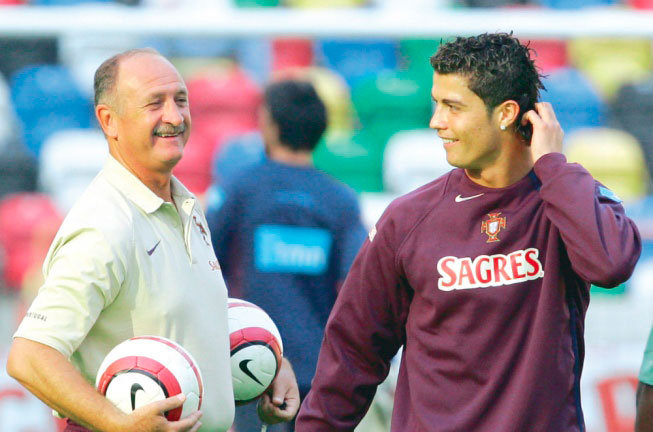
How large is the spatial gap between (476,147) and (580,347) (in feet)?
2.32

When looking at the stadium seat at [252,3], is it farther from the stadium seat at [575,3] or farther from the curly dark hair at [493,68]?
the curly dark hair at [493,68]

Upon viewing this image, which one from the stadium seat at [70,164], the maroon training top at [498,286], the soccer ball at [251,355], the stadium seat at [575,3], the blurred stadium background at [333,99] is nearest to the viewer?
the maroon training top at [498,286]

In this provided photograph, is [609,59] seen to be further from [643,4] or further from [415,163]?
[415,163]

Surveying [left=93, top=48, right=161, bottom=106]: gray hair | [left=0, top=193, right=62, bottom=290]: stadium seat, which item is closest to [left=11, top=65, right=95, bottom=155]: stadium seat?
[left=0, top=193, right=62, bottom=290]: stadium seat

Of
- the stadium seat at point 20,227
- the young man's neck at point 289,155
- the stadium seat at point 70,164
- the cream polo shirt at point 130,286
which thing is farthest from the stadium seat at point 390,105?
the cream polo shirt at point 130,286

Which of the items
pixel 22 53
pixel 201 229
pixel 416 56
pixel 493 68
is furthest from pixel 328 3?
pixel 493 68

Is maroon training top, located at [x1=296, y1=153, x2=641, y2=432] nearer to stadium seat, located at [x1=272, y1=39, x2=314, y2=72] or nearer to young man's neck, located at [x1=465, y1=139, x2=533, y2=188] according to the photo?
young man's neck, located at [x1=465, y1=139, x2=533, y2=188]

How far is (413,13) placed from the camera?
8.92 m

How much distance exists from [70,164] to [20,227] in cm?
70

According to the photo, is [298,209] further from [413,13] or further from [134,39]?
[134,39]

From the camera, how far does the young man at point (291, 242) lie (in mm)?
5344

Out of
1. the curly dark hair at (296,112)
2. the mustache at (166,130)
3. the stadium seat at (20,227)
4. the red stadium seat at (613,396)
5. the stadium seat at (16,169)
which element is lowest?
the red stadium seat at (613,396)

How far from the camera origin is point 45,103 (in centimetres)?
1034

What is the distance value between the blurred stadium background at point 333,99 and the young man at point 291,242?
2.48m
